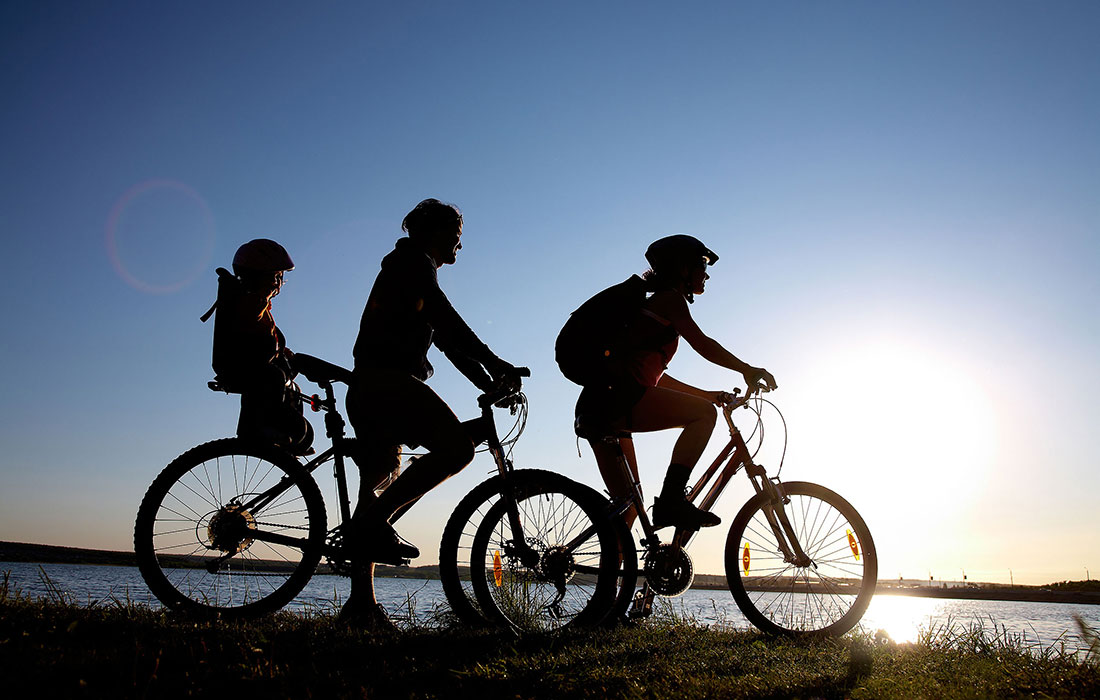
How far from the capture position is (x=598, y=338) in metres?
4.94

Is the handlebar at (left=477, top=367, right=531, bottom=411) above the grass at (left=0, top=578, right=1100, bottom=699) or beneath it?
above

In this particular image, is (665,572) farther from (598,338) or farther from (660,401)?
(598,338)

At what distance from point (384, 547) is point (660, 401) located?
→ 2.23 metres

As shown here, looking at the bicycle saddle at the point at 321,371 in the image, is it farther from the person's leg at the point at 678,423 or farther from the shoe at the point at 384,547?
the person's leg at the point at 678,423

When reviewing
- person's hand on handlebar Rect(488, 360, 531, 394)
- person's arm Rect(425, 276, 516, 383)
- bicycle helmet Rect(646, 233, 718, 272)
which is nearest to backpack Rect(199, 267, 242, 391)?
person's arm Rect(425, 276, 516, 383)

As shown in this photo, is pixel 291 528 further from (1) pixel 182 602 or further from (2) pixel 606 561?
(2) pixel 606 561

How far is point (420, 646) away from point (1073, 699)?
284cm

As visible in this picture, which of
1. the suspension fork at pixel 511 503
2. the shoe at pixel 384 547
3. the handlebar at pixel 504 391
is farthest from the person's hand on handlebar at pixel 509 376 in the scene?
the shoe at pixel 384 547

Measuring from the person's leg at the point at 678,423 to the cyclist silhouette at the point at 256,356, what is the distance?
235cm

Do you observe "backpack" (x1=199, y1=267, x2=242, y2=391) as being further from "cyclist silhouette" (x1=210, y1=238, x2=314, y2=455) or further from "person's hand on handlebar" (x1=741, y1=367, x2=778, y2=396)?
"person's hand on handlebar" (x1=741, y1=367, x2=778, y2=396)

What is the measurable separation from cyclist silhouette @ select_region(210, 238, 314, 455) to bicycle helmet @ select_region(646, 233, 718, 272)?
2.81 meters

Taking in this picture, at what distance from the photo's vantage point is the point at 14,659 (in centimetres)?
258

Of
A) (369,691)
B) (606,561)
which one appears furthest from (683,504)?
(369,691)

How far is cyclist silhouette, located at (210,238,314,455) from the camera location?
13.8 ft
